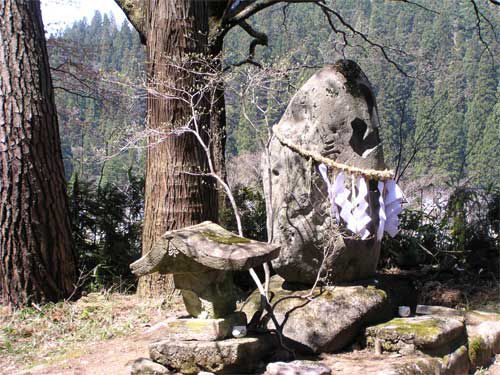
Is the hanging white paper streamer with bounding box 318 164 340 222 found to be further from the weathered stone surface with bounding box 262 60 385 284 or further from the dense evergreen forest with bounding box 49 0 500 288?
the dense evergreen forest with bounding box 49 0 500 288

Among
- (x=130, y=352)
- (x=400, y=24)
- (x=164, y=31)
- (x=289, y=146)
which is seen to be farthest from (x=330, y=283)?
(x=400, y=24)

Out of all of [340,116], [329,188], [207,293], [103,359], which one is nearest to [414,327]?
[329,188]

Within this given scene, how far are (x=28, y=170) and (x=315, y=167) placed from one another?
3.27 metres

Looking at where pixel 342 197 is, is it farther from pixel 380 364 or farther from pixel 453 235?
pixel 453 235

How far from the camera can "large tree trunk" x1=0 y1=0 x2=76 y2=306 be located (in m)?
5.77

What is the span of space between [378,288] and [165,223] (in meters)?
2.43

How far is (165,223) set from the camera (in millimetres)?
5797

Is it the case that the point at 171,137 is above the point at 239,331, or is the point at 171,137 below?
above

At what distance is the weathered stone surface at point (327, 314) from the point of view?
3865mm

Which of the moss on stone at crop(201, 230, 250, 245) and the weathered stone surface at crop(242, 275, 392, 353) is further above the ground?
the moss on stone at crop(201, 230, 250, 245)

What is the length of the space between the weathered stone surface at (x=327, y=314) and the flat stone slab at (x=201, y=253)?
744mm

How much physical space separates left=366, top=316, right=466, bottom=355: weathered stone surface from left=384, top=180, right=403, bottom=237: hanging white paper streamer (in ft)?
2.39

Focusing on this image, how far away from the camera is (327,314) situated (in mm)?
3941

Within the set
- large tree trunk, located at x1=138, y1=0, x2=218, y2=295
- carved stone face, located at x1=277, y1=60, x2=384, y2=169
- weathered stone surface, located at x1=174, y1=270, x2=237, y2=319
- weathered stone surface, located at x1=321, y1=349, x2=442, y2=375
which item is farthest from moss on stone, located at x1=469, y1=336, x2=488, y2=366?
large tree trunk, located at x1=138, y1=0, x2=218, y2=295
